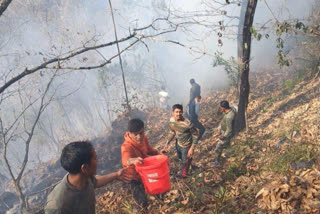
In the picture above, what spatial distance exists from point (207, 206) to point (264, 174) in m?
1.34

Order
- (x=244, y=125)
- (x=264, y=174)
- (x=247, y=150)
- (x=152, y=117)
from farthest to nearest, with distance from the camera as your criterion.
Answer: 1. (x=152, y=117)
2. (x=244, y=125)
3. (x=247, y=150)
4. (x=264, y=174)

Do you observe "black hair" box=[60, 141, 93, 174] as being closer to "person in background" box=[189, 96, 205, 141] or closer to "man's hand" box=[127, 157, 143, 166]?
"man's hand" box=[127, 157, 143, 166]

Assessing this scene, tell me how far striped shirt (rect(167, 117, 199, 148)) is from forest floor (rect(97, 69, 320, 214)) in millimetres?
855

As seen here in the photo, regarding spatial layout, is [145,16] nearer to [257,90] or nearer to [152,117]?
[152,117]

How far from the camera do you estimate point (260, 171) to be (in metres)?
4.43

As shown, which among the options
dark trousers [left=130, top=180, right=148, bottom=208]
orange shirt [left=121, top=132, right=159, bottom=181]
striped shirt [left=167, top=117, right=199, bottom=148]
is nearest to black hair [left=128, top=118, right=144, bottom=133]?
orange shirt [left=121, top=132, right=159, bottom=181]

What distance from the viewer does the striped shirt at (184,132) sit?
468 cm

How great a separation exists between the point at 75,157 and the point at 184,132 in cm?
287

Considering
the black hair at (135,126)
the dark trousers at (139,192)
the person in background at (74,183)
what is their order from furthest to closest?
1. the dark trousers at (139,192)
2. the black hair at (135,126)
3. the person in background at (74,183)

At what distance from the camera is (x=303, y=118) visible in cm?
585

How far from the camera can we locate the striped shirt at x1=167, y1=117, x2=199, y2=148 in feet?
15.4

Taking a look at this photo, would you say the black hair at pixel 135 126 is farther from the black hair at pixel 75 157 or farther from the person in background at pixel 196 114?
the person in background at pixel 196 114

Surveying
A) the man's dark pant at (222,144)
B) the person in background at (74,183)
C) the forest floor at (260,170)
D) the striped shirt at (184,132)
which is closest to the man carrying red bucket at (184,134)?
the striped shirt at (184,132)

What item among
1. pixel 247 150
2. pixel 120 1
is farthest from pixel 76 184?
pixel 120 1
